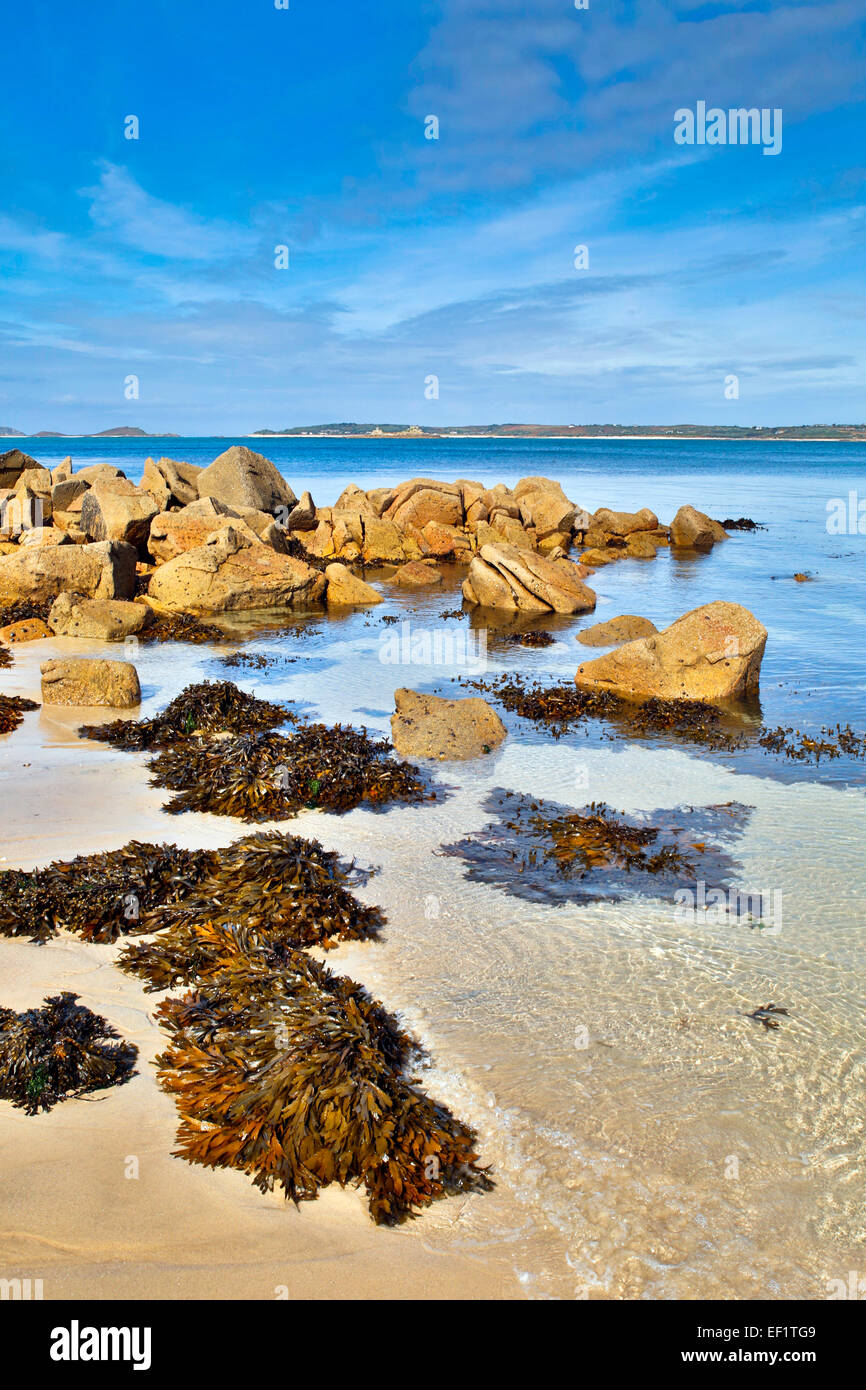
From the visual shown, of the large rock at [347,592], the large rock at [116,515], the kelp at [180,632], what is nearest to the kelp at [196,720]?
the kelp at [180,632]

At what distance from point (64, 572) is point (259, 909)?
527 inches

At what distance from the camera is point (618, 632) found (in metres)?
15.5

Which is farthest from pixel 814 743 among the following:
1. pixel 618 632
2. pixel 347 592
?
pixel 347 592

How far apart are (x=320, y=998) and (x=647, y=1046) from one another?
187cm

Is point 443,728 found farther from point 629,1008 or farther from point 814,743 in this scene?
point 629,1008

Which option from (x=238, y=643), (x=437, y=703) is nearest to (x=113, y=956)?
(x=437, y=703)

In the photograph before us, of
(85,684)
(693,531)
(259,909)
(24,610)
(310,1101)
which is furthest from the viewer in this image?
(693,531)

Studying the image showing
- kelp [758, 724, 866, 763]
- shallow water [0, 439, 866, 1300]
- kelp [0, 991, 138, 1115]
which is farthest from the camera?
kelp [758, 724, 866, 763]

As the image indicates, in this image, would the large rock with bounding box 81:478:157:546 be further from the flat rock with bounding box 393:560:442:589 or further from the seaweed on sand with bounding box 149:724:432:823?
the seaweed on sand with bounding box 149:724:432:823

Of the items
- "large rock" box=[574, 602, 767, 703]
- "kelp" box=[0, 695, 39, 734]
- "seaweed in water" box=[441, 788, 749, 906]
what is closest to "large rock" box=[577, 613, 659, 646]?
"large rock" box=[574, 602, 767, 703]

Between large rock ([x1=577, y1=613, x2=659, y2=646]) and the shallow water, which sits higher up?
large rock ([x1=577, y1=613, x2=659, y2=646])

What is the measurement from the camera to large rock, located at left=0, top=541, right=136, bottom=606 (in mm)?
16547

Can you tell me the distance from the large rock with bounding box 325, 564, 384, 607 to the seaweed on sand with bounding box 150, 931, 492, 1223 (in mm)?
15759
